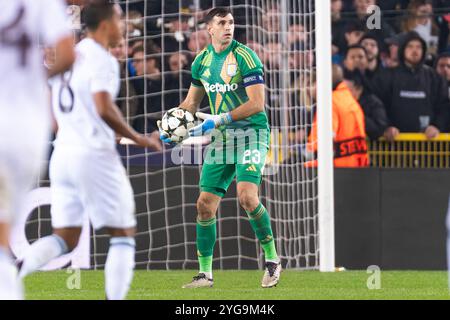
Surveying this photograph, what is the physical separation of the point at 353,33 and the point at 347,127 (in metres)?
1.75

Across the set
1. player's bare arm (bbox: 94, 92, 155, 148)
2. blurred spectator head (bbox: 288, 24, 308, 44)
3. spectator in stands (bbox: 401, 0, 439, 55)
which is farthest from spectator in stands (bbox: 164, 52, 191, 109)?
player's bare arm (bbox: 94, 92, 155, 148)

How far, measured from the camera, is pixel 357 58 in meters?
14.0

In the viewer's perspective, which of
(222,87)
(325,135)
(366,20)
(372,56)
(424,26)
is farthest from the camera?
(424,26)

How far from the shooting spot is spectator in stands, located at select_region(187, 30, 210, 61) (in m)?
13.3

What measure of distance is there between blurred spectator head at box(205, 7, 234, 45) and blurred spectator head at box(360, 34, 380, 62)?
4216mm

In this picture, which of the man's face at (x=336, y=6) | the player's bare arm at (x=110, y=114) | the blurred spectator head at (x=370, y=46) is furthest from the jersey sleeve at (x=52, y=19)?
the man's face at (x=336, y=6)

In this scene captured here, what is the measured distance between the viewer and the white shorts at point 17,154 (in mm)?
4977

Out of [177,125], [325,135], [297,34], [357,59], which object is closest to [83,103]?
[177,125]

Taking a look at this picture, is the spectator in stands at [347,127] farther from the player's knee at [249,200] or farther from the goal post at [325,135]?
the player's knee at [249,200]

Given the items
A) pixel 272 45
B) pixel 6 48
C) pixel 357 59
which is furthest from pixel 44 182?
pixel 6 48

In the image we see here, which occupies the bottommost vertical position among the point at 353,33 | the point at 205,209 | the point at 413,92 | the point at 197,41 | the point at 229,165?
the point at 205,209

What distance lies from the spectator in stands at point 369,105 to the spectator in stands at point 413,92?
149 millimetres

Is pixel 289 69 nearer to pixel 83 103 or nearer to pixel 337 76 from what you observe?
pixel 337 76

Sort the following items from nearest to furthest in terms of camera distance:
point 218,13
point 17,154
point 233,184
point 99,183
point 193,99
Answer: point 17,154
point 99,183
point 218,13
point 193,99
point 233,184
